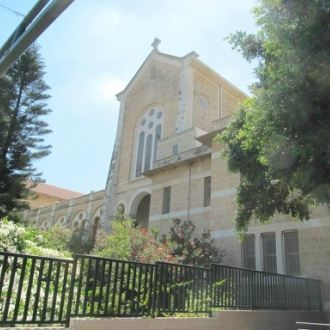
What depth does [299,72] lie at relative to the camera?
7609 millimetres

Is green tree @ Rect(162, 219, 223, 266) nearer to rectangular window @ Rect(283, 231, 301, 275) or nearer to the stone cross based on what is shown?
rectangular window @ Rect(283, 231, 301, 275)

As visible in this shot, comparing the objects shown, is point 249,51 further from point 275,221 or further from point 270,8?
point 275,221

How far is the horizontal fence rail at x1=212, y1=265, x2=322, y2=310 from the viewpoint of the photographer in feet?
30.9

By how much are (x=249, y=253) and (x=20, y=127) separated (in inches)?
649

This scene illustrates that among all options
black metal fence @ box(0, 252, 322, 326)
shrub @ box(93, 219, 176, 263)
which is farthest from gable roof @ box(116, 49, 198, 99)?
black metal fence @ box(0, 252, 322, 326)

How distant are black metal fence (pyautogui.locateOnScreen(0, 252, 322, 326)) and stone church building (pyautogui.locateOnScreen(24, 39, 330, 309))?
530 cm

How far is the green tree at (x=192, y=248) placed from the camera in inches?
656

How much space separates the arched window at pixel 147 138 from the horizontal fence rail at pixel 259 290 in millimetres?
18603

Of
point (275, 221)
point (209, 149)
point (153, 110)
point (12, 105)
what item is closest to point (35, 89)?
point (12, 105)

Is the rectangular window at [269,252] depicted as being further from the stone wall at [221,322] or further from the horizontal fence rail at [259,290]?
the stone wall at [221,322]

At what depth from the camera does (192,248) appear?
1748 centimetres

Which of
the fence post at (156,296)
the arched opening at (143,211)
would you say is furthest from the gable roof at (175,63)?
the fence post at (156,296)

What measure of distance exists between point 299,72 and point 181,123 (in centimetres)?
2094

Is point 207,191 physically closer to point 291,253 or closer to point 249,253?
point 249,253
